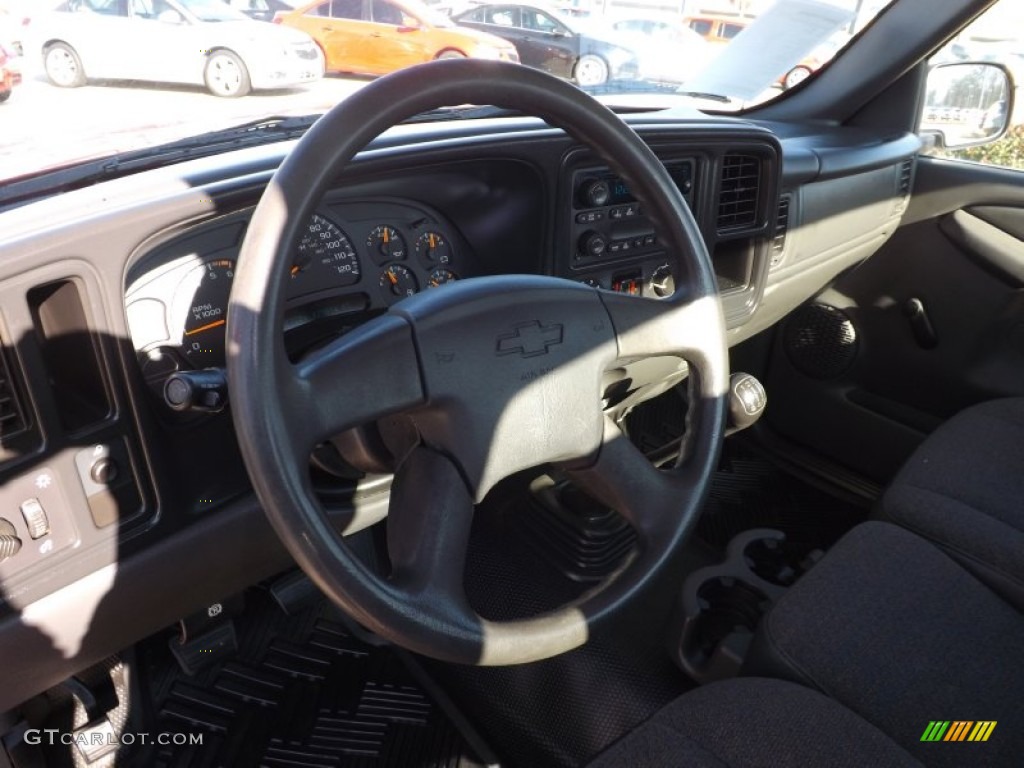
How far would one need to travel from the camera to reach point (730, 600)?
1910 millimetres

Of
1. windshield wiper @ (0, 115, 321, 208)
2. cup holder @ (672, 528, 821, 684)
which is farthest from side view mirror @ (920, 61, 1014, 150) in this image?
windshield wiper @ (0, 115, 321, 208)

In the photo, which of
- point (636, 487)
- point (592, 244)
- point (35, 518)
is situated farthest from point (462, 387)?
point (592, 244)

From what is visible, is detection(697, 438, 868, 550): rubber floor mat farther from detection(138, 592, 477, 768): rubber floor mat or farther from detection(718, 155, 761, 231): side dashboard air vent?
detection(138, 592, 477, 768): rubber floor mat

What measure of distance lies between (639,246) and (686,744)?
1020 mm

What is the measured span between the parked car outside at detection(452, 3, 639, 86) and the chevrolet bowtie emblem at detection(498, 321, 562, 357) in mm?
1320

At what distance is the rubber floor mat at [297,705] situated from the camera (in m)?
1.58

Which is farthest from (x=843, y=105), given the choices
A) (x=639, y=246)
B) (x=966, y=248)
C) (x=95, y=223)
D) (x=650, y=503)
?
(x=95, y=223)

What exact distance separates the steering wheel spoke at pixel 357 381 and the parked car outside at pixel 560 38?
1441 millimetres

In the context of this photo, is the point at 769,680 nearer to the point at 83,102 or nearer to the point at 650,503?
the point at 650,503

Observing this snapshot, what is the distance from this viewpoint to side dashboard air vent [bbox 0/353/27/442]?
0.98 metres

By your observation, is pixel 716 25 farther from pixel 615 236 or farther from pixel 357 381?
pixel 357 381

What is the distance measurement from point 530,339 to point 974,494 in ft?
3.56

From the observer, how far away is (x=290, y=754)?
5.19ft

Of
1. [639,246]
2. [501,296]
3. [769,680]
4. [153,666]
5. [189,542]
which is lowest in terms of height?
[153,666]
